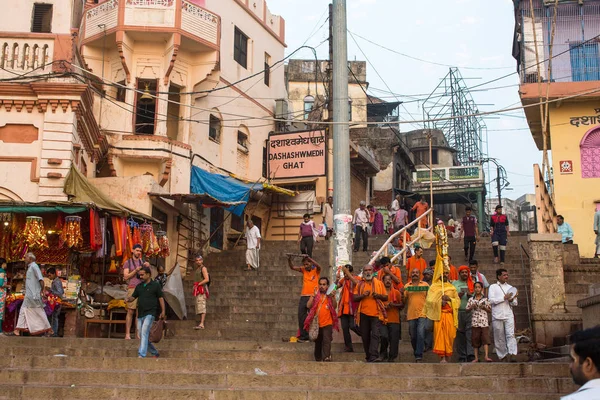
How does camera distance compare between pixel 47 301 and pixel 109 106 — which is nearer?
pixel 47 301

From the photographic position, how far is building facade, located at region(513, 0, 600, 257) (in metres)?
22.5

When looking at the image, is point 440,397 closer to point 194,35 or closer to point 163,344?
point 163,344

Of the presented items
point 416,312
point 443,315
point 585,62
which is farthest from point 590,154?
point 443,315

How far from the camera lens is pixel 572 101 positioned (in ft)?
74.7

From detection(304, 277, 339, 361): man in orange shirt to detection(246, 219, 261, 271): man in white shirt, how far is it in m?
8.25

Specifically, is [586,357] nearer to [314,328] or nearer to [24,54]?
[314,328]

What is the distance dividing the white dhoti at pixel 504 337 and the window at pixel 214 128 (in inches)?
649

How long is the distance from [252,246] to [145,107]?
730cm

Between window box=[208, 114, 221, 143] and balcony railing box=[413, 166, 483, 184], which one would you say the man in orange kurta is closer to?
window box=[208, 114, 221, 143]

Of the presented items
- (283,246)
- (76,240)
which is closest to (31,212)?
(76,240)

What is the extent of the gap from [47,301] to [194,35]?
39.8ft

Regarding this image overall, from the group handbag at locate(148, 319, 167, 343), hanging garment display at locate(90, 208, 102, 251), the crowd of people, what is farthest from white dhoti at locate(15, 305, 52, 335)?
the crowd of people

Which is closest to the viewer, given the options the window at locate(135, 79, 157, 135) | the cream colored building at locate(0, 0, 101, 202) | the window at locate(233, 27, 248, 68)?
the cream colored building at locate(0, 0, 101, 202)

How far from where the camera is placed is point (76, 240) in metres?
15.5
